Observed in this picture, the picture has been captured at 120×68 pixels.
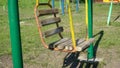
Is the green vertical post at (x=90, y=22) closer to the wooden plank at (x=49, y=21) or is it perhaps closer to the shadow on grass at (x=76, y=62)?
the shadow on grass at (x=76, y=62)

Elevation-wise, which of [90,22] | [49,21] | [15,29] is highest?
[15,29]

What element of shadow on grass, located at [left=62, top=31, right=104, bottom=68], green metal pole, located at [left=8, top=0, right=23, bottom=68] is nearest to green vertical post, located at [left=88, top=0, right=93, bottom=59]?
shadow on grass, located at [left=62, top=31, right=104, bottom=68]

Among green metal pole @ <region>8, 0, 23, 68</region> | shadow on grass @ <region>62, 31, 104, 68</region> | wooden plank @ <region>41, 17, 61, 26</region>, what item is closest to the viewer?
green metal pole @ <region>8, 0, 23, 68</region>

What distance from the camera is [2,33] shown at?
9422mm

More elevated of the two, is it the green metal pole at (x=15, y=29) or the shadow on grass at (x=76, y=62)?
the green metal pole at (x=15, y=29)

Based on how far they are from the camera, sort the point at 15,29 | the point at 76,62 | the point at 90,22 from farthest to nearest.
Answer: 1. the point at 76,62
2. the point at 90,22
3. the point at 15,29

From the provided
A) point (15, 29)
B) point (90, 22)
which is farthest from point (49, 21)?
point (15, 29)

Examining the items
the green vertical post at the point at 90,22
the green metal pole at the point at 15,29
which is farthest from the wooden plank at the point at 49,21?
the green metal pole at the point at 15,29

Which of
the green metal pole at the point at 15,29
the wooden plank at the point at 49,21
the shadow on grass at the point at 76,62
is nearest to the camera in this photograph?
the green metal pole at the point at 15,29

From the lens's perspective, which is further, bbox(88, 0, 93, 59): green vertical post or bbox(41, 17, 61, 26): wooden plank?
bbox(88, 0, 93, 59): green vertical post

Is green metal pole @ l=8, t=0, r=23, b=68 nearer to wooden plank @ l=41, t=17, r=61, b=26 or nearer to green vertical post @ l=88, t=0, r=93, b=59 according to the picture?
wooden plank @ l=41, t=17, r=61, b=26

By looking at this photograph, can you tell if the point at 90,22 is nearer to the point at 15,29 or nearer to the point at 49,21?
the point at 49,21

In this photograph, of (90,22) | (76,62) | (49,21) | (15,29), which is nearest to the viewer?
(15,29)

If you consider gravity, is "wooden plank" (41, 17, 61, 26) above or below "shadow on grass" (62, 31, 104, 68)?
above
